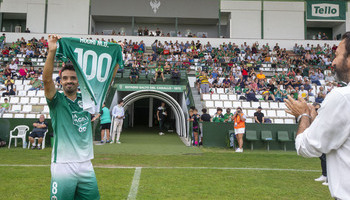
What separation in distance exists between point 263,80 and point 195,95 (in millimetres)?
5194

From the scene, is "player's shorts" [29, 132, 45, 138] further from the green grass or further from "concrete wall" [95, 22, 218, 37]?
"concrete wall" [95, 22, 218, 37]

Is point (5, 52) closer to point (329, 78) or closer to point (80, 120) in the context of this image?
point (80, 120)

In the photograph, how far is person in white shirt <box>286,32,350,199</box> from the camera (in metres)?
1.81

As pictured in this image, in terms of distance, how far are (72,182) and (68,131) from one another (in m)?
0.52

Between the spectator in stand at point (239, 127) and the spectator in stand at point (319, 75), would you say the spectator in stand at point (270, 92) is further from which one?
the spectator in stand at point (319, 75)

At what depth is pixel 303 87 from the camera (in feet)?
62.2

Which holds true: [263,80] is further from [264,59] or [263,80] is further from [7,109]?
[7,109]

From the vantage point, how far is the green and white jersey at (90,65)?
320cm

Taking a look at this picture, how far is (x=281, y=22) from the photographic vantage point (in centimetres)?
3219

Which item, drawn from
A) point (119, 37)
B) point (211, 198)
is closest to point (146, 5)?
point (119, 37)

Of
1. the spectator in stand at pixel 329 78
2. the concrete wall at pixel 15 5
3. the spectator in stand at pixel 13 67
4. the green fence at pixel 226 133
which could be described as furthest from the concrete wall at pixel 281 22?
the concrete wall at pixel 15 5

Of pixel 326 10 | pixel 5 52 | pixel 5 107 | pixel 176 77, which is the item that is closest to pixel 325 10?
pixel 326 10

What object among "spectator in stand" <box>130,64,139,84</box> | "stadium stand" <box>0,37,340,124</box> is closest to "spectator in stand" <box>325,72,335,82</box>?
"stadium stand" <box>0,37,340,124</box>

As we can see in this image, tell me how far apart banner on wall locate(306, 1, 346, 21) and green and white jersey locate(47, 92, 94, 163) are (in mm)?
34020
